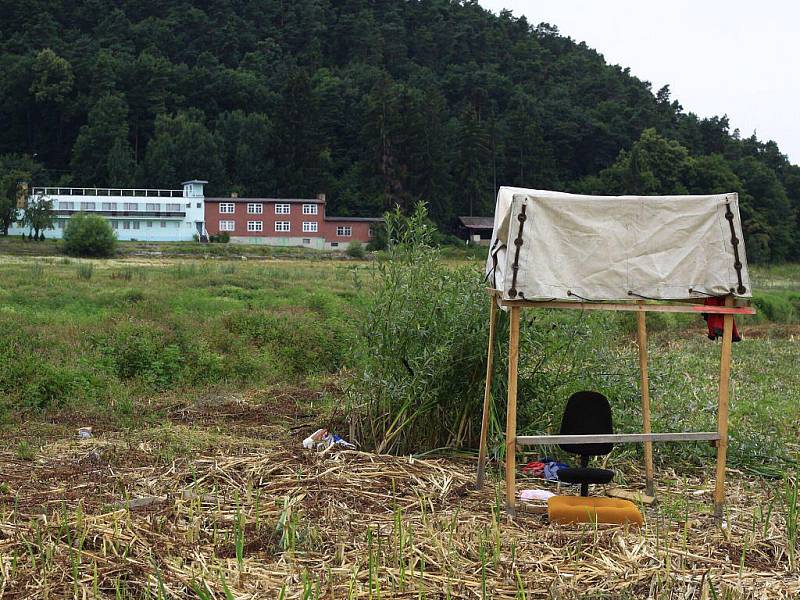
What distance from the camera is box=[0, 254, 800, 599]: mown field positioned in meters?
5.59

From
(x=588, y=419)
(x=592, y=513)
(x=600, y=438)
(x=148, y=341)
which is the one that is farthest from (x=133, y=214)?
(x=592, y=513)

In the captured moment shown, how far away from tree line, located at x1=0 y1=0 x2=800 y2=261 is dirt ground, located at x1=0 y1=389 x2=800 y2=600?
68787 mm

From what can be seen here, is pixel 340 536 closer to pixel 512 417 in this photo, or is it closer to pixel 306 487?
pixel 306 487

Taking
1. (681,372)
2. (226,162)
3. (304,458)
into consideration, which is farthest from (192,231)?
(304,458)

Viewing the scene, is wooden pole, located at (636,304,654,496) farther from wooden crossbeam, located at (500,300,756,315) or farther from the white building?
the white building

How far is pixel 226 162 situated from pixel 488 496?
84532mm

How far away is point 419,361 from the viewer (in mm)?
8891

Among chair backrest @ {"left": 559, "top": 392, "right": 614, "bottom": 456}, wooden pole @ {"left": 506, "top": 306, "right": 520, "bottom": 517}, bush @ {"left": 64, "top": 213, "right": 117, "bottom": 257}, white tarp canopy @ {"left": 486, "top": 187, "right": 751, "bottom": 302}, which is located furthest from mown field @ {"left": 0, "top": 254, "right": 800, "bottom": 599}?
bush @ {"left": 64, "top": 213, "right": 117, "bottom": 257}

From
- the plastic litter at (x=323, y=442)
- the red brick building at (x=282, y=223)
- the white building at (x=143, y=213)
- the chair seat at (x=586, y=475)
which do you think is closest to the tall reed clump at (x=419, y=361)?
the plastic litter at (x=323, y=442)

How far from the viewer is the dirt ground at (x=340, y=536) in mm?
5477

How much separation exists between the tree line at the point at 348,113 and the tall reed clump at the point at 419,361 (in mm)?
67185

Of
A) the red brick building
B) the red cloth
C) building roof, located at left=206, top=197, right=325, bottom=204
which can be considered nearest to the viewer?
the red cloth

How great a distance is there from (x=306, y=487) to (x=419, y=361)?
1991 millimetres

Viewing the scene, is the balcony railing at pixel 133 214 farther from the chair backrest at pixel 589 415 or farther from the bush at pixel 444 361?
the chair backrest at pixel 589 415
